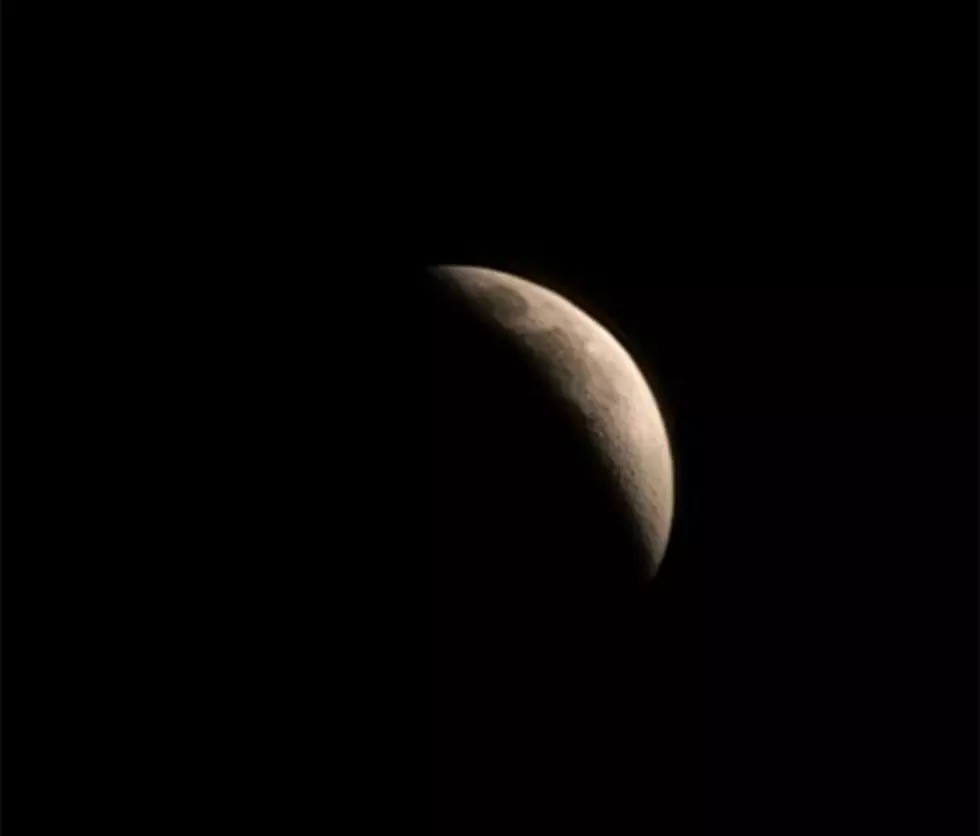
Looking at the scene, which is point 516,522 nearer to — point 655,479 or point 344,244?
point 655,479

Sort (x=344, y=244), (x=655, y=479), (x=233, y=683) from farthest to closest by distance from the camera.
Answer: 1. (x=655, y=479)
2. (x=344, y=244)
3. (x=233, y=683)

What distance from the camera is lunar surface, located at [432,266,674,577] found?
2.33 m

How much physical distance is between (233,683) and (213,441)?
0.41m

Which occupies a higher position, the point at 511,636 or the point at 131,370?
A: the point at 131,370

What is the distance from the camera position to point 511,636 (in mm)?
2217

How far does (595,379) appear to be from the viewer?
2.38m

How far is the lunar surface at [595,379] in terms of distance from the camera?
2.33 metres

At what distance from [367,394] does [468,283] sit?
1.22ft

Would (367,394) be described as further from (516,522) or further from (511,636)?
(511,636)

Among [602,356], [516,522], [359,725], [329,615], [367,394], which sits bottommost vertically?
[359,725]

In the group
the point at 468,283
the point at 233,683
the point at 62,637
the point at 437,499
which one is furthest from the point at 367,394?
the point at 62,637

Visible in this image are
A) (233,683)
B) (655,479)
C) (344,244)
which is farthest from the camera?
(655,479)

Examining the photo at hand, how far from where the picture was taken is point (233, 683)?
2.12 m

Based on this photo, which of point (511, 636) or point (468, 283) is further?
point (468, 283)
